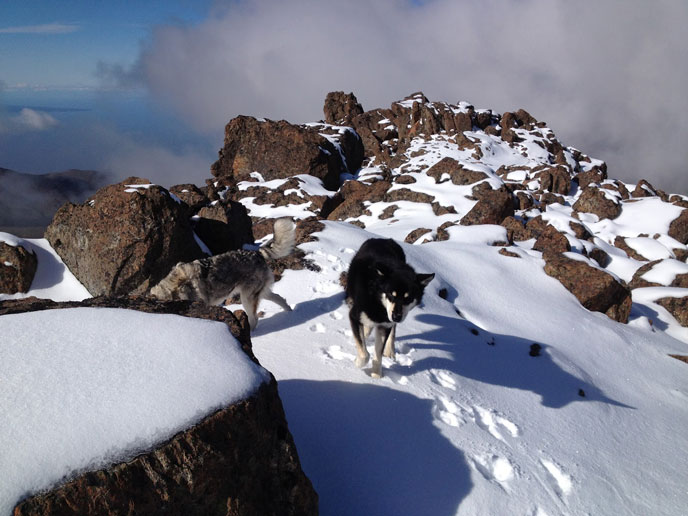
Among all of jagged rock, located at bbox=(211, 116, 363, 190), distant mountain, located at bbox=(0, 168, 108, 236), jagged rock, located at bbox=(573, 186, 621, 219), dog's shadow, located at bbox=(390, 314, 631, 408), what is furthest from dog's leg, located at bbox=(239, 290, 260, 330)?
distant mountain, located at bbox=(0, 168, 108, 236)

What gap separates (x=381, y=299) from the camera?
16.9 feet

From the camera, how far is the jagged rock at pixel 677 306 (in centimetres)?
1266

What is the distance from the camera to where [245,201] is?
28312mm

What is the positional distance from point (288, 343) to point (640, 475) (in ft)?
16.0

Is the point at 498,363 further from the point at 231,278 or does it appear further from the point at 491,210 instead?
the point at 491,210

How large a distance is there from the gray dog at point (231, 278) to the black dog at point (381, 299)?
2154 mm

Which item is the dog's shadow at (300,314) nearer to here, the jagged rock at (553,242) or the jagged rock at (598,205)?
the jagged rock at (553,242)

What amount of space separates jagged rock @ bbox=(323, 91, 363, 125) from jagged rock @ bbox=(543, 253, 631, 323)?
2204 inches

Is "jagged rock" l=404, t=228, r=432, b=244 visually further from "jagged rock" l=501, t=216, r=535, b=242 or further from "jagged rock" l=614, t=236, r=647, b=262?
"jagged rock" l=614, t=236, r=647, b=262

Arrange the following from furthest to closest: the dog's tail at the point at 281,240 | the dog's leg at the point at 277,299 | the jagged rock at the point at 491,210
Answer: the jagged rock at the point at 491,210 < the dog's tail at the point at 281,240 < the dog's leg at the point at 277,299

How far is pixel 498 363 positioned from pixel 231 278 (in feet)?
15.9

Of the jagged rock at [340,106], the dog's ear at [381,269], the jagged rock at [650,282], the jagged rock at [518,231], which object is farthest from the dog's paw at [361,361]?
the jagged rock at [340,106]

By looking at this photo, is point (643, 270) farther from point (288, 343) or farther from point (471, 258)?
point (288, 343)

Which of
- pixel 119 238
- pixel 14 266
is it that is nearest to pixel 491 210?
pixel 119 238
